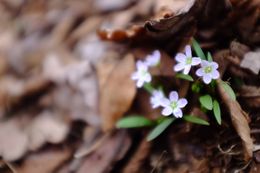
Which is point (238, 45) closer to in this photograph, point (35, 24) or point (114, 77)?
point (114, 77)

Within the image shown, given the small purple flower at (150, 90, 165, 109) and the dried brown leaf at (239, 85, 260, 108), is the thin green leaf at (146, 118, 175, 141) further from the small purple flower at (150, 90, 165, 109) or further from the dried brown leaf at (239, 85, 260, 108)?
the dried brown leaf at (239, 85, 260, 108)

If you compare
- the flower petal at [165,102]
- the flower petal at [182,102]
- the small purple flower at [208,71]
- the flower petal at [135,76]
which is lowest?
the flower petal at [182,102]

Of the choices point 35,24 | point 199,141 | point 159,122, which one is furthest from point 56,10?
point 199,141

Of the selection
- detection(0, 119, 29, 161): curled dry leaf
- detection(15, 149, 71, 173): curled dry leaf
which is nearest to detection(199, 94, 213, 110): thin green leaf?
detection(15, 149, 71, 173): curled dry leaf

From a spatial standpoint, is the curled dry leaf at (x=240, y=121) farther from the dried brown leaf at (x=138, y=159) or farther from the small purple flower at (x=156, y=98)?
the dried brown leaf at (x=138, y=159)

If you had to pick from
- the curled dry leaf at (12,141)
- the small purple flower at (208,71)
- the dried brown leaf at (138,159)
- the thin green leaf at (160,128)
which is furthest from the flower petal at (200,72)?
the curled dry leaf at (12,141)
